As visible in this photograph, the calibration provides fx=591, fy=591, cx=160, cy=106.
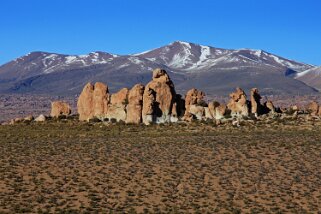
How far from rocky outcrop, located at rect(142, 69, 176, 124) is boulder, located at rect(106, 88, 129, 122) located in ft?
12.6

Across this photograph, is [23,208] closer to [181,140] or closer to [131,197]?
[131,197]

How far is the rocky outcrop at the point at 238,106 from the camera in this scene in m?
82.9

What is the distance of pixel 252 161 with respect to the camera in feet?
146

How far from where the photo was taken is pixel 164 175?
3959 cm

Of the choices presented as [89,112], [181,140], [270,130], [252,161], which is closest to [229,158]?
[252,161]

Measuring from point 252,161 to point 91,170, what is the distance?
12.4 meters

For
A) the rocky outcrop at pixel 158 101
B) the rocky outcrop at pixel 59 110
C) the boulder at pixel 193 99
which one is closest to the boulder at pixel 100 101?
the rocky outcrop at pixel 158 101

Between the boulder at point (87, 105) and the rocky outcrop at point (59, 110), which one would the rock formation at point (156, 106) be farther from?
the rocky outcrop at point (59, 110)

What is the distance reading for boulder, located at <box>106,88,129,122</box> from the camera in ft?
266

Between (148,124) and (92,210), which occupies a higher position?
(148,124)

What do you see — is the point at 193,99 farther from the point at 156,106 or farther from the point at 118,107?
the point at 118,107

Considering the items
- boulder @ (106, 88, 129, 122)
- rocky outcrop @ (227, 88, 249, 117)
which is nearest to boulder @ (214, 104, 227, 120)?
rocky outcrop @ (227, 88, 249, 117)

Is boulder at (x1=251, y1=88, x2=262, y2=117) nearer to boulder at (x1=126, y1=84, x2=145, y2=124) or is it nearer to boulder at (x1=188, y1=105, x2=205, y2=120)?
boulder at (x1=188, y1=105, x2=205, y2=120)

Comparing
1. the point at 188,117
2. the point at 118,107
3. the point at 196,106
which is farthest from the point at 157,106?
the point at 196,106
